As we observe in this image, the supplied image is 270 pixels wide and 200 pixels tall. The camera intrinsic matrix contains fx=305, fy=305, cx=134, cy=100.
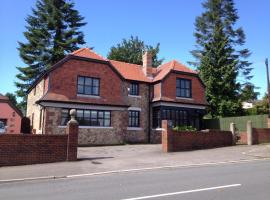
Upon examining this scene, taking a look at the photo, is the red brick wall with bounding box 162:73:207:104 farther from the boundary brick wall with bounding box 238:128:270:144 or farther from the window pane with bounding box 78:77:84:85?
the window pane with bounding box 78:77:84:85

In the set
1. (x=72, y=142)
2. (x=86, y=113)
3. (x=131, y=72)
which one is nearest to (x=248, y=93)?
(x=131, y=72)

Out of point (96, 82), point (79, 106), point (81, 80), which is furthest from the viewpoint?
point (96, 82)

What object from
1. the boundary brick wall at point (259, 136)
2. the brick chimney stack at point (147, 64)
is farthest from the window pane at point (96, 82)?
the boundary brick wall at point (259, 136)

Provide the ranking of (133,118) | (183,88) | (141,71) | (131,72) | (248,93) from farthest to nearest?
1. (248,93)
2. (141,71)
3. (131,72)
4. (183,88)
5. (133,118)

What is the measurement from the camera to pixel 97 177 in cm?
1108

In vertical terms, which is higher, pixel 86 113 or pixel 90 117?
pixel 86 113

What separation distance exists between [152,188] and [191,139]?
1323 cm

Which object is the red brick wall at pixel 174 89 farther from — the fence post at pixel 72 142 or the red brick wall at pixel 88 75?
the fence post at pixel 72 142

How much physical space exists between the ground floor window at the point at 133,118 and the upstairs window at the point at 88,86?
4345 mm

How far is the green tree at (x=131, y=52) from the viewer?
5391 centimetres

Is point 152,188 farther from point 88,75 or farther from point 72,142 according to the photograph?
point 88,75

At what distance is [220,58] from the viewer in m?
36.6

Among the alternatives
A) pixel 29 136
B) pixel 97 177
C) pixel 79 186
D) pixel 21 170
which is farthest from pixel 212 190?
pixel 29 136

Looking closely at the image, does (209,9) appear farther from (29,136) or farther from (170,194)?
(170,194)
